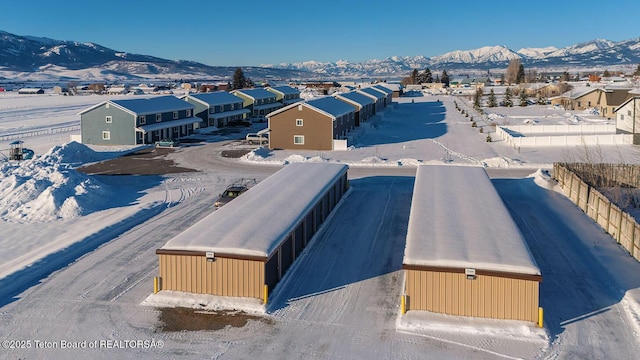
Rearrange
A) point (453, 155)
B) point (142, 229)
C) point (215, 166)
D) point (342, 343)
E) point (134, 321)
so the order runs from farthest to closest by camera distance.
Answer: point (453, 155), point (215, 166), point (142, 229), point (134, 321), point (342, 343)

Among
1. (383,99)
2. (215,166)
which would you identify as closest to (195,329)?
(215,166)

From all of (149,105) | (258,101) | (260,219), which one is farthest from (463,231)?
(258,101)

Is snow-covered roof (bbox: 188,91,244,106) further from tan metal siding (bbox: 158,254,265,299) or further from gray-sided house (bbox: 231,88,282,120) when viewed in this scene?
tan metal siding (bbox: 158,254,265,299)

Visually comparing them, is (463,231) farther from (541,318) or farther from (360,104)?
(360,104)

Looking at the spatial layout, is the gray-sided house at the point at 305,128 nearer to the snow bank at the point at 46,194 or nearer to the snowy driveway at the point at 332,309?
the snow bank at the point at 46,194

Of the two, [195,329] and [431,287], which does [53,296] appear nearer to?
[195,329]
